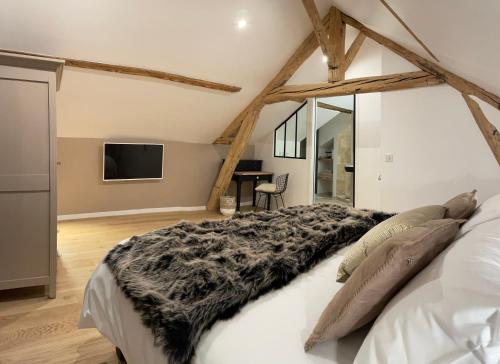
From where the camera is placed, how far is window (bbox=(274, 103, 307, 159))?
6363mm

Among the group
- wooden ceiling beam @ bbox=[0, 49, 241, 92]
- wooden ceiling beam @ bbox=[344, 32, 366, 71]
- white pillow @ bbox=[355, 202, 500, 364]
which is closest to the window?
wooden ceiling beam @ bbox=[344, 32, 366, 71]

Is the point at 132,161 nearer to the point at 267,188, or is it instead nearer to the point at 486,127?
the point at 267,188

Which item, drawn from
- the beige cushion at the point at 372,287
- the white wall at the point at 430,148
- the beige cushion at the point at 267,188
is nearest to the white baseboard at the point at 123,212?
the beige cushion at the point at 267,188

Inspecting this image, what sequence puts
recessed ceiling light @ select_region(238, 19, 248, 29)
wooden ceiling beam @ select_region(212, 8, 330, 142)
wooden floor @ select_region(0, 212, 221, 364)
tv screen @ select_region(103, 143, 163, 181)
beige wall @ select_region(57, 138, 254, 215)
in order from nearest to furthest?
wooden floor @ select_region(0, 212, 221, 364)
recessed ceiling light @ select_region(238, 19, 248, 29)
wooden ceiling beam @ select_region(212, 8, 330, 142)
beige wall @ select_region(57, 138, 254, 215)
tv screen @ select_region(103, 143, 163, 181)

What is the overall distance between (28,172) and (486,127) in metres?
3.94

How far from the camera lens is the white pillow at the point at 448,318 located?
0.73m

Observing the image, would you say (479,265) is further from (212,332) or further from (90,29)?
(90,29)

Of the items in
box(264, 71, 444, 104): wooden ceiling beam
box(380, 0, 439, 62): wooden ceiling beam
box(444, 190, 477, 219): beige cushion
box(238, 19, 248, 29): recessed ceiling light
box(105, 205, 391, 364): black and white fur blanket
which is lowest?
box(105, 205, 391, 364): black and white fur blanket

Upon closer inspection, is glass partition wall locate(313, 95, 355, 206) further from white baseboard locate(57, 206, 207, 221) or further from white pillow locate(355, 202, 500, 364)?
white pillow locate(355, 202, 500, 364)

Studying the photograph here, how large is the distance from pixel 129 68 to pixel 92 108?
2.92ft

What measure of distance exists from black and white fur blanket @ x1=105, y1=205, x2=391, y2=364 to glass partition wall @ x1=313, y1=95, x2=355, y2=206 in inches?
160

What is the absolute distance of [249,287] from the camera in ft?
4.38

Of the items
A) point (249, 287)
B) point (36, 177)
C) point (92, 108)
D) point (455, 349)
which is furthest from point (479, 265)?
point (92, 108)

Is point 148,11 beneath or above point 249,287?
above
